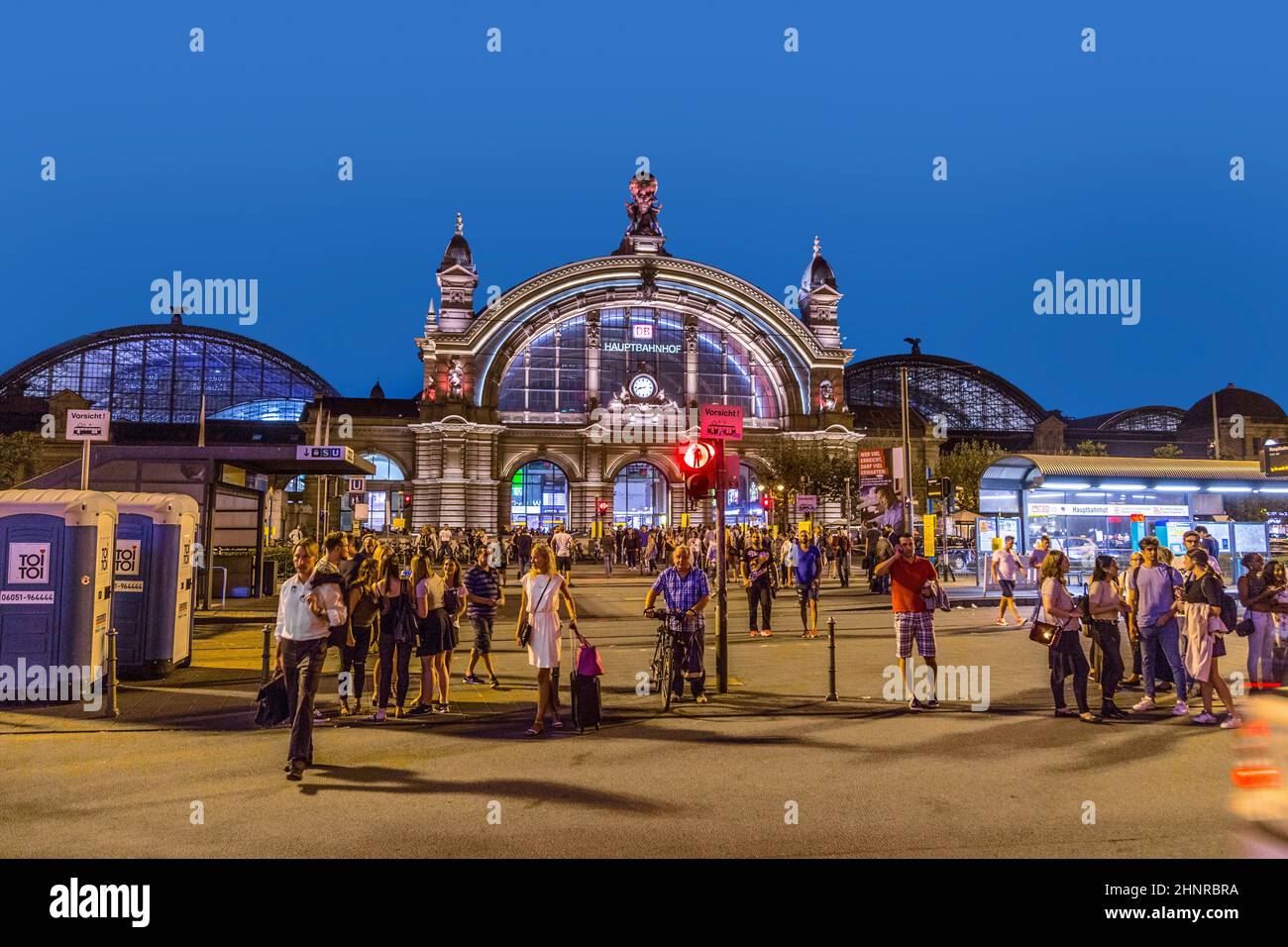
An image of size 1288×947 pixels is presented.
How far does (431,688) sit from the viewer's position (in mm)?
10953

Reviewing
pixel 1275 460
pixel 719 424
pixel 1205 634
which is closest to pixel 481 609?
pixel 719 424

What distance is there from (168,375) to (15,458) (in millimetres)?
24925

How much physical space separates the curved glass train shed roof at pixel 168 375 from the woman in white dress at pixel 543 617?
233 feet

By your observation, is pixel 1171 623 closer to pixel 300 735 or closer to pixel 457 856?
pixel 457 856

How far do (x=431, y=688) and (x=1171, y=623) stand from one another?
8.91 metres

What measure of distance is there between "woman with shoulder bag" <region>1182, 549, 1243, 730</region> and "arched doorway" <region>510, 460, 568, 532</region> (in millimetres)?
50100

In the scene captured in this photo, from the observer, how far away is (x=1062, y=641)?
9.89 meters

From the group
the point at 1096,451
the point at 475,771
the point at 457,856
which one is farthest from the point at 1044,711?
the point at 1096,451

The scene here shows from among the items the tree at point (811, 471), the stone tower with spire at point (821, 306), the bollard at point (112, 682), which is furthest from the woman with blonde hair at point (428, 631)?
the stone tower with spire at point (821, 306)

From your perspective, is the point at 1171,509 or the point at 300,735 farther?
the point at 1171,509

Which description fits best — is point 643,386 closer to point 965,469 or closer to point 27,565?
point 965,469

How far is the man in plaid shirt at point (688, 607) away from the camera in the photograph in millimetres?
10984

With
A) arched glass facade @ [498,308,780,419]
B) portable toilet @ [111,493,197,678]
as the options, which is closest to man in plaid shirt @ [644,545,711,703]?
portable toilet @ [111,493,197,678]

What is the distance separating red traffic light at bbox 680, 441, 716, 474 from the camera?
13055 millimetres
